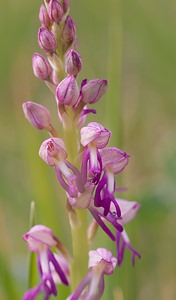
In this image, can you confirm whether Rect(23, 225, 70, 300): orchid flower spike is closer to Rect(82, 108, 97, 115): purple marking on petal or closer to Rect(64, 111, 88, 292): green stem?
Rect(64, 111, 88, 292): green stem

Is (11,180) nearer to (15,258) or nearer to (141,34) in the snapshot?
(15,258)

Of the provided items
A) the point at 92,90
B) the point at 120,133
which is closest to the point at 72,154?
the point at 92,90

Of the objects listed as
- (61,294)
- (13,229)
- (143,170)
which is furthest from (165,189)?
(61,294)

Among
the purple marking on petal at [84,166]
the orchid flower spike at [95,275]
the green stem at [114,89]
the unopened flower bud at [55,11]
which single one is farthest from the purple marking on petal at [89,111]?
the green stem at [114,89]

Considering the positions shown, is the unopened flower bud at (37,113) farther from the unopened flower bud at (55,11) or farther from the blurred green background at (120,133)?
the blurred green background at (120,133)

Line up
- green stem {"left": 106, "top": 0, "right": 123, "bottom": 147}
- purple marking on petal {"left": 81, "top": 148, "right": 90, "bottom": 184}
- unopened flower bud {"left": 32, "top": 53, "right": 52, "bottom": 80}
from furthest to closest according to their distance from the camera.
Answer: green stem {"left": 106, "top": 0, "right": 123, "bottom": 147}, unopened flower bud {"left": 32, "top": 53, "right": 52, "bottom": 80}, purple marking on petal {"left": 81, "top": 148, "right": 90, "bottom": 184}

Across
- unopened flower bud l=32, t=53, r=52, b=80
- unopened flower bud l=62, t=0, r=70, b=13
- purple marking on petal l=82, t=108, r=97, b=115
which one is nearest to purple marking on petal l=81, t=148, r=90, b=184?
purple marking on petal l=82, t=108, r=97, b=115

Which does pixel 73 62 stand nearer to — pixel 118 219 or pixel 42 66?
pixel 42 66
